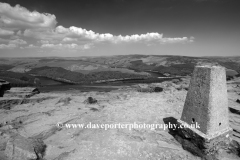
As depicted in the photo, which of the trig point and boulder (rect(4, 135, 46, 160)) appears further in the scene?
the trig point

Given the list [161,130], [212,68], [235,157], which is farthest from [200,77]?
[161,130]

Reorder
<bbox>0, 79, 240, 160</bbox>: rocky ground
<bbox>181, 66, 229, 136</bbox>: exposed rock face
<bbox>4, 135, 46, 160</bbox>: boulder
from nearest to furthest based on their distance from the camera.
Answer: <bbox>4, 135, 46, 160</bbox>: boulder
<bbox>181, 66, 229, 136</bbox>: exposed rock face
<bbox>0, 79, 240, 160</bbox>: rocky ground

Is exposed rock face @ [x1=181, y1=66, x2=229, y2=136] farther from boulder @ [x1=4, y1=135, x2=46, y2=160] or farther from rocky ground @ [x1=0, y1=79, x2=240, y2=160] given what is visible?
boulder @ [x1=4, y1=135, x2=46, y2=160]

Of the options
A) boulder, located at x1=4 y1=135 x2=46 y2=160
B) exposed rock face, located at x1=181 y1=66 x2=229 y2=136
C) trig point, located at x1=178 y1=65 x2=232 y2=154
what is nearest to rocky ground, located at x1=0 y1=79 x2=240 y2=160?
boulder, located at x1=4 y1=135 x2=46 y2=160

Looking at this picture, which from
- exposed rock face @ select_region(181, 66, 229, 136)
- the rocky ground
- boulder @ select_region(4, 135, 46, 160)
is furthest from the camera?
the rocky ground

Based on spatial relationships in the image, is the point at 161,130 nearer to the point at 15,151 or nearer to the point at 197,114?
the point at 197,114

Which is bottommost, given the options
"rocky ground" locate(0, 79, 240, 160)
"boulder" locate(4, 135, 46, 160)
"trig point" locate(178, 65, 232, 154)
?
"rocky ground" locate(0, 79, 240, 160)

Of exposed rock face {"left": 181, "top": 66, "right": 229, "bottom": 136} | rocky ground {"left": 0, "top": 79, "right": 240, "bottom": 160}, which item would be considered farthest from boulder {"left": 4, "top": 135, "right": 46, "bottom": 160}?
exposed rock face {"left": 181, "top": 66, "right": 229, "bottom": 136}

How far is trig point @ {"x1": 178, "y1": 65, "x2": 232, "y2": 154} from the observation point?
8.20m

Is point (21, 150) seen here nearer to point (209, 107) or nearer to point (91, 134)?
point (91, 134)

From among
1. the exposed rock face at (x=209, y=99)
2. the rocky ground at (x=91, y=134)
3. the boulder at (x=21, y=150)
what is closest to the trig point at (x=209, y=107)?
the exposed rock face at (x=209, y=99)

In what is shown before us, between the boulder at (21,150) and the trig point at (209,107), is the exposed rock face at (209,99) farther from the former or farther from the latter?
the boulder at (21,150)

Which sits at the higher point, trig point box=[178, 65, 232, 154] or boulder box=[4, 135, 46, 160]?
trig point box=[178, 65, 232, 154]

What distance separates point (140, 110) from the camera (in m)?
19.4
